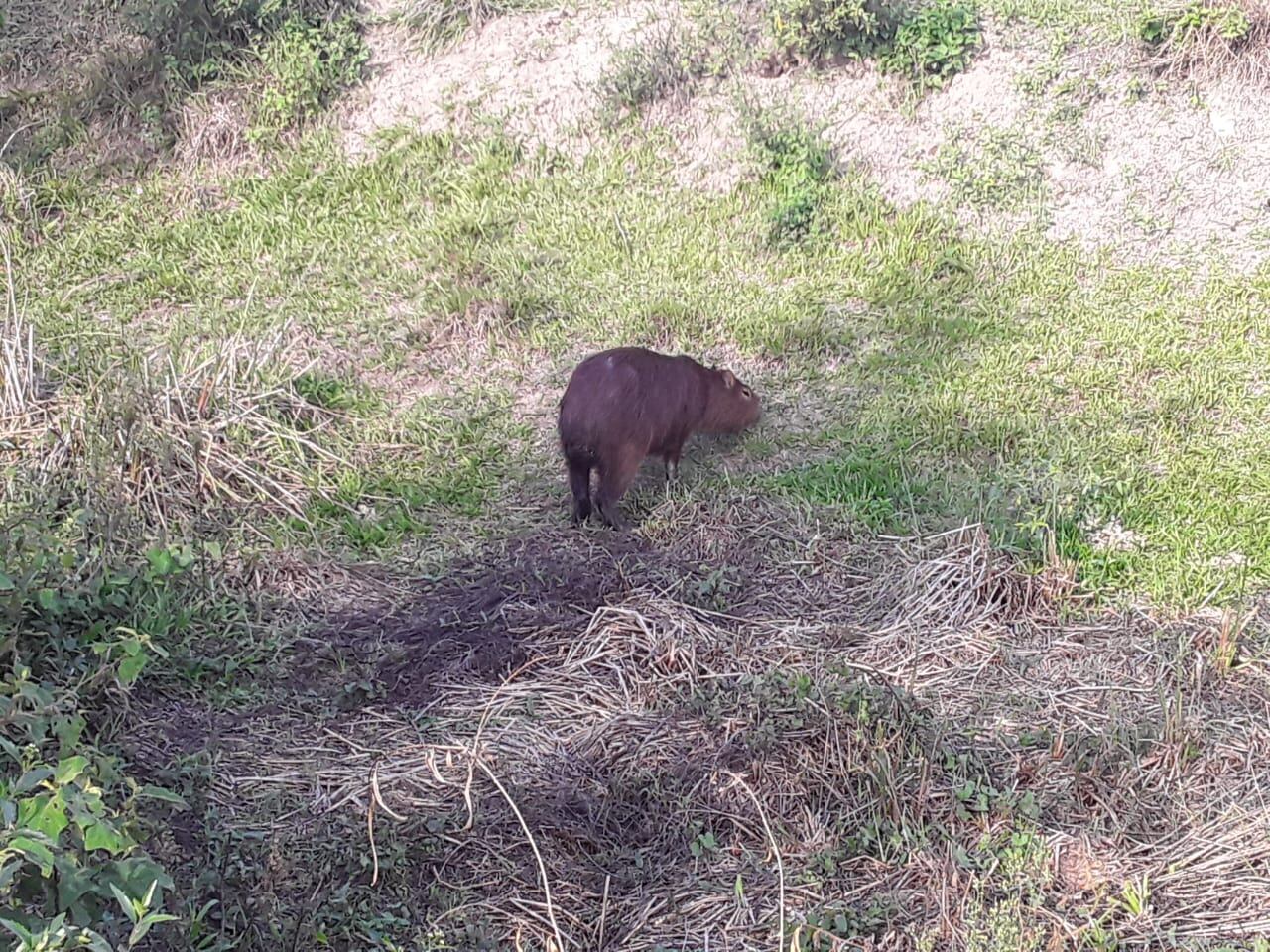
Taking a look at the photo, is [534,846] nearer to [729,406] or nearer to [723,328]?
[729,406]

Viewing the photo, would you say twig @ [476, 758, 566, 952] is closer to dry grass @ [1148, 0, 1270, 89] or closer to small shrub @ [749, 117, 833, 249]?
small shrub @ [749, 117, 833, 249]

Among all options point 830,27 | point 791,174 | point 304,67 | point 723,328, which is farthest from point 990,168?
point 304,67

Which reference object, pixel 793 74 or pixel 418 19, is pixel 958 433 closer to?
pixel 793 74

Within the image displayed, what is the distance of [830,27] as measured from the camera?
25.6 feet

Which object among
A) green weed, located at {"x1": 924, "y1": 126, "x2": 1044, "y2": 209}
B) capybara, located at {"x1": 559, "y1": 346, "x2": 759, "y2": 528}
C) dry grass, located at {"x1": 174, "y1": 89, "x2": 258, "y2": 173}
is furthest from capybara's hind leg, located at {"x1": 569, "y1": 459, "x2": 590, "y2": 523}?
dry grass, located at {"x1": 174, "y1": 89, "x2": 258, "y2": 173}

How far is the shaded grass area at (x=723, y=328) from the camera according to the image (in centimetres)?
527

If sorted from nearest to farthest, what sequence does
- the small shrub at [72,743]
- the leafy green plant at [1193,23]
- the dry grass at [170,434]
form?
the small shrub at [72,743], the dry grass at [170,434], the leafy green plant at [1193,23]

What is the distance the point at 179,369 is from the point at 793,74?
472cm

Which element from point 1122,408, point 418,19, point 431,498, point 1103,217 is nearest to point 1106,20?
point 1103,217

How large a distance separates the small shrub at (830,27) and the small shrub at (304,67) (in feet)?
10.2

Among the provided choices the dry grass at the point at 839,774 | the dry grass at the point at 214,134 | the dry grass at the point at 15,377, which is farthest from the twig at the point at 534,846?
the dry grass at the point at 214,134

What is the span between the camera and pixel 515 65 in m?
8.70

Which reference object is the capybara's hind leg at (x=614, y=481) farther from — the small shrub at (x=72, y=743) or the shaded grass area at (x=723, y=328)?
the small shrub at (x=72, y=743)

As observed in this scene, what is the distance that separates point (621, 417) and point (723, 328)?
1.84 metres
